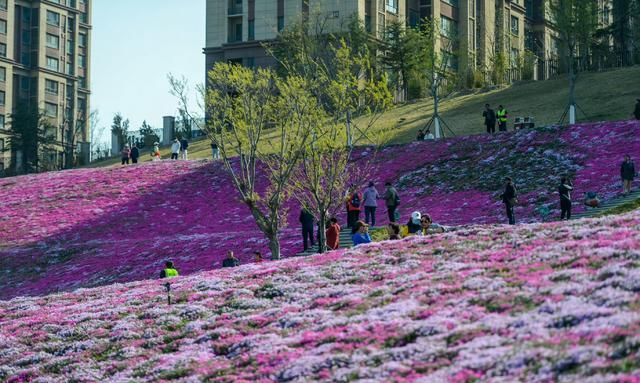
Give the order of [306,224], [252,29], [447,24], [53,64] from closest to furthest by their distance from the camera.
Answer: [306,224]
[252,29]
[447,24]
[53,64]

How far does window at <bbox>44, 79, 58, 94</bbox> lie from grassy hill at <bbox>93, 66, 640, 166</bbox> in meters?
53.9

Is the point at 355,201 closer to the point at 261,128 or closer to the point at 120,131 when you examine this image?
the point at 261,128

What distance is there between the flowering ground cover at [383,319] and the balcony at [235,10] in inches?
3178

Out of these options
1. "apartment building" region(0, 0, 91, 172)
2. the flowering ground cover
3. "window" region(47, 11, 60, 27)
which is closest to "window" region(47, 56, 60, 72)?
"apartment building" region(0, 0, 91, 172)

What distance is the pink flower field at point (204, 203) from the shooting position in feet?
168

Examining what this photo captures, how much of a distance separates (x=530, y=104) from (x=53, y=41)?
88786mm

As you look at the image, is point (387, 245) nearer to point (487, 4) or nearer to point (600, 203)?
point (600, 203)

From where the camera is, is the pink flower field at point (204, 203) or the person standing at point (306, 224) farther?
the pink flower field at point (204, 203)

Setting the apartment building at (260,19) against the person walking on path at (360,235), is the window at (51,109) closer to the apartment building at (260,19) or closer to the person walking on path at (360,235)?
the apartment building at (260,19)

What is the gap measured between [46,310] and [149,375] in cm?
1280

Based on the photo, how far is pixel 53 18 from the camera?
153250 mm

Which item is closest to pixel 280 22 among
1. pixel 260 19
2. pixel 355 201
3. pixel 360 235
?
pixel 260 19

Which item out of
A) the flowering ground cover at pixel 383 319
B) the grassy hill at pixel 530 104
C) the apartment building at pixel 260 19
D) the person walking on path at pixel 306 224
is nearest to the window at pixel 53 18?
the apartment building at pixel 260 19

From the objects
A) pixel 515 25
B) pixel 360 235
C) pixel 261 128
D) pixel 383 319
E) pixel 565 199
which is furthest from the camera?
pixel 515 25
